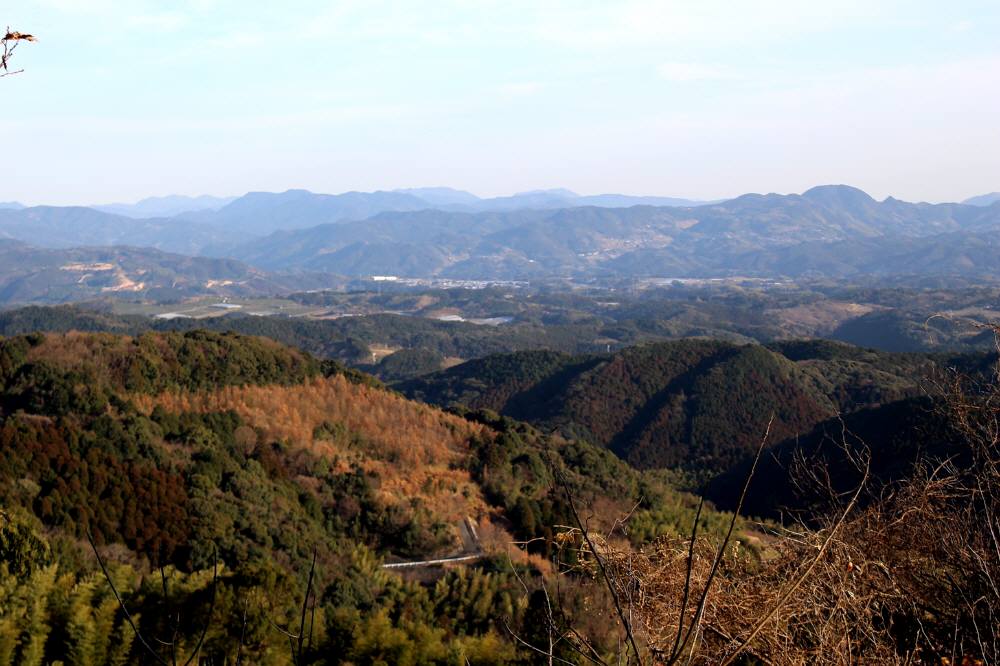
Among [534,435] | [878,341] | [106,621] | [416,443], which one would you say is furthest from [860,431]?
[878,341]

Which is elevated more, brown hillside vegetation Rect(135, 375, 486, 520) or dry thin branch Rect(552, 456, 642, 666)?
dry thin branch Rect(552, 456, 642, 666)

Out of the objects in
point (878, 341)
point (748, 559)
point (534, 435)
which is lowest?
point (878, 341)

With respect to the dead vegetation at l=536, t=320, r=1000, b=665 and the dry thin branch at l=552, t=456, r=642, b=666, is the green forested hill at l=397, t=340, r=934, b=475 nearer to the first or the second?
the dead vegetation at l=536, t=320, r=1000, b=665

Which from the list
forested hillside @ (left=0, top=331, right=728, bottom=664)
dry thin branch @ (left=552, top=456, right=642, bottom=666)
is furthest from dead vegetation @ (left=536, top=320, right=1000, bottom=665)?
forested hillside @ (left=0, top=331, right=728, bottom=664)

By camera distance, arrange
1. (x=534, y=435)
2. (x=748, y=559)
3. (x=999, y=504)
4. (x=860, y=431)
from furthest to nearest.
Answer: (x=860, y=431), (x=534, y=435), (x=999, y=504), (x=748, y=559)

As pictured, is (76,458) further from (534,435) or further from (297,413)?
(534,435)

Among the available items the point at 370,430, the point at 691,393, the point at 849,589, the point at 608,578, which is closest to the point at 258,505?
the point at 370,430
